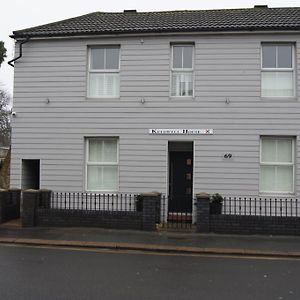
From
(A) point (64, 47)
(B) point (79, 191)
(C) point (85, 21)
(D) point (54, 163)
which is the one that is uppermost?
(C) point (85, 21)

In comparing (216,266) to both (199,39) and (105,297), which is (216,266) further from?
(199,39)

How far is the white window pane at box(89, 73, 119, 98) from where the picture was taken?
1481cm

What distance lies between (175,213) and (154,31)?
5.81 meters

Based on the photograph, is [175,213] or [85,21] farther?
[85,21]

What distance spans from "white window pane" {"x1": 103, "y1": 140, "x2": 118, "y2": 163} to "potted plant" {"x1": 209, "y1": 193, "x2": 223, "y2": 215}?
139 inches

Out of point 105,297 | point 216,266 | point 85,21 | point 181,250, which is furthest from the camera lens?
point 85,21

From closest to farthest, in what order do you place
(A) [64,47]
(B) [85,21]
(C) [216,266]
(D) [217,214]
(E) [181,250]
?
(C) [216,266]
(E) [181,250]
(D) [217,214]
(A) [64,47]
(B) [85,21]

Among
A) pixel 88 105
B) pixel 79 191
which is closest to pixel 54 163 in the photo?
pixel 79 191

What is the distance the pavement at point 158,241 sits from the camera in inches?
400

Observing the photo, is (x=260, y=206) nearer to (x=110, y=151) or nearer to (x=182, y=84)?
(x=182, y=84)

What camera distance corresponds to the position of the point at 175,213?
565 inches

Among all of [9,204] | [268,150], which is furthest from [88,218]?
[268,150]

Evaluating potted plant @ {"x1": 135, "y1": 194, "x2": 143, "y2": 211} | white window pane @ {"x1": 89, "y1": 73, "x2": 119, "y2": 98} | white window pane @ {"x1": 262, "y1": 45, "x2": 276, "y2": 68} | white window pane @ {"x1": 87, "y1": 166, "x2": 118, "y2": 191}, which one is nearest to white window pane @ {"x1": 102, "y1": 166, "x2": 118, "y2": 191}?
white window pane @ {"x1": 87, "y1": 166, "x2": 118, "y2": 191}

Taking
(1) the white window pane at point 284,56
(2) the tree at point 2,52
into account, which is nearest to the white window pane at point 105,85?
(1) the white window pane at point 284,56
